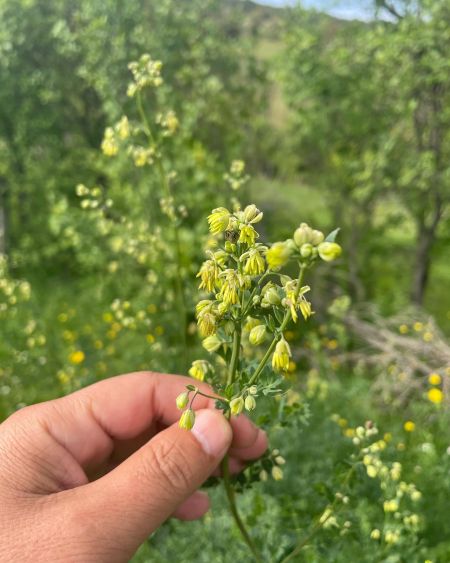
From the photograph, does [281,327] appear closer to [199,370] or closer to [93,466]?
[199,370]

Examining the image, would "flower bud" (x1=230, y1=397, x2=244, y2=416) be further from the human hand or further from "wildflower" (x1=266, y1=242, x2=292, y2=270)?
"wildflower" (x1=266, y1=242, x2=292, y2=270)

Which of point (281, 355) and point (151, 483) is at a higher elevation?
point (281, 355)

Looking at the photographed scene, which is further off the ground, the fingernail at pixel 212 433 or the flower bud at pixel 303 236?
the flower bud at pixel 303 236

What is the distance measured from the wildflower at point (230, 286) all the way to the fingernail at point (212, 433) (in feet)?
1.88

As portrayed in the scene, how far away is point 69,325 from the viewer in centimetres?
740

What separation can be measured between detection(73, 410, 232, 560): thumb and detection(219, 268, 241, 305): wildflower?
1.92ft

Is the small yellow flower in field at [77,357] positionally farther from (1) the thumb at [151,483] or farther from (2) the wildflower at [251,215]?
(2) the wildflower at [251,215]

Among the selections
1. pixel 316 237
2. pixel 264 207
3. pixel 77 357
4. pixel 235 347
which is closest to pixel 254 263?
pixel 316 237

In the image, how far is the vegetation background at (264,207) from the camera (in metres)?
3.46

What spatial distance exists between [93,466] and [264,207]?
24.2ft

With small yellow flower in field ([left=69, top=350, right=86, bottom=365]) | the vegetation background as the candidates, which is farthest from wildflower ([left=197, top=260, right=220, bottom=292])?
small yellow flower in field ([left=69, top=350, right=86, bottom=365])

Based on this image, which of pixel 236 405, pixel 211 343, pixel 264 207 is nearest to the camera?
pixel 236 405

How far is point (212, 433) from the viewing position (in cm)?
179

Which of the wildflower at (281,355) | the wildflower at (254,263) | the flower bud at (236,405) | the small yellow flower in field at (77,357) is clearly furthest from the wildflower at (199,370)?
the small yellow flower in field at (77,357)
